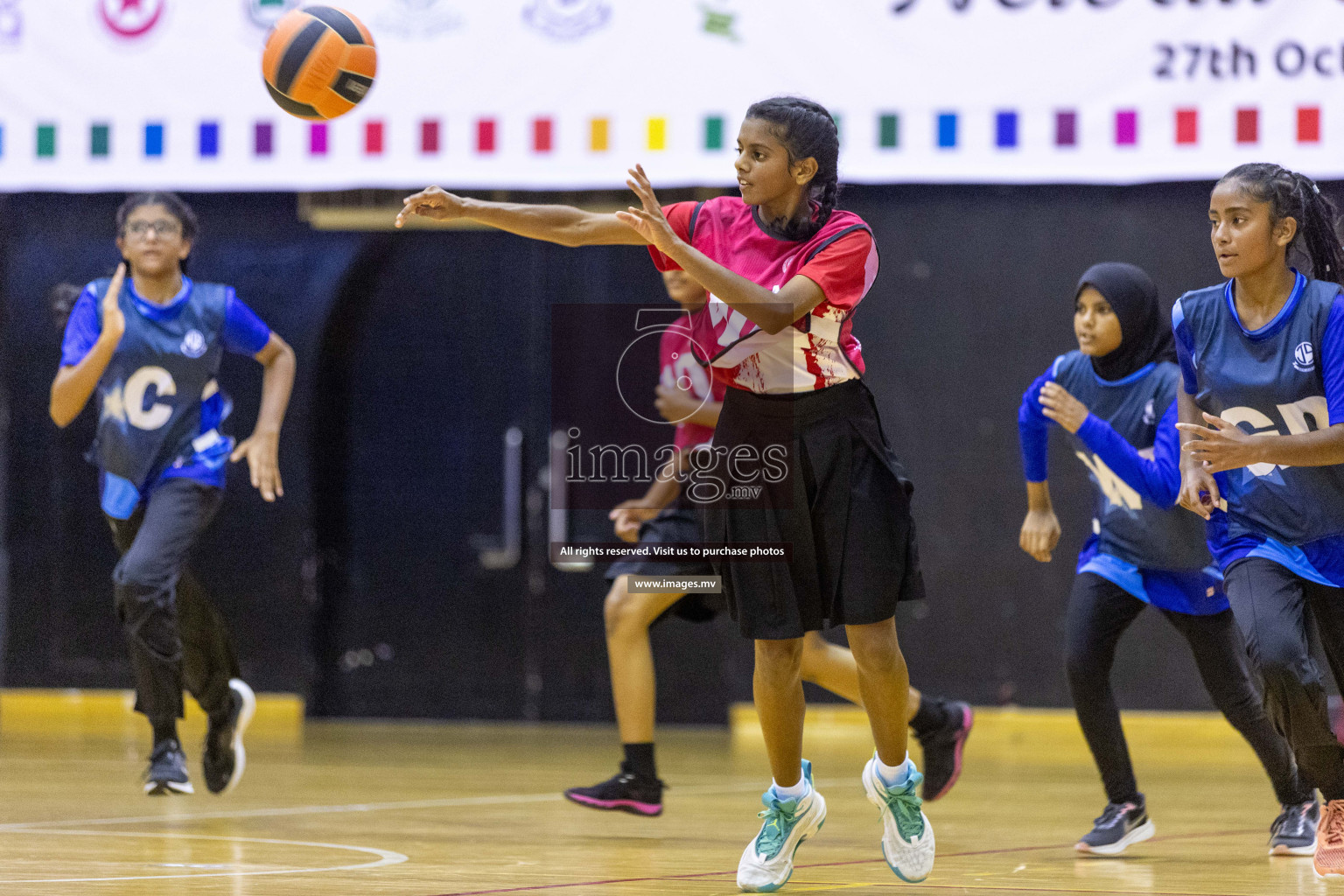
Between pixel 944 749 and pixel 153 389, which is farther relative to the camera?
pixel 153 389

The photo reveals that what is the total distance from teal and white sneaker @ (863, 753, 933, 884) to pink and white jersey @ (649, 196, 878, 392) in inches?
32.8

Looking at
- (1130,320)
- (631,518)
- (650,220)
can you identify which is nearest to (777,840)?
(650,220)

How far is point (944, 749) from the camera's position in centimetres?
497

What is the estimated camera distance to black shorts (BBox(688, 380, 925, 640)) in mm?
3336

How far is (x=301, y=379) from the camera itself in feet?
26.9

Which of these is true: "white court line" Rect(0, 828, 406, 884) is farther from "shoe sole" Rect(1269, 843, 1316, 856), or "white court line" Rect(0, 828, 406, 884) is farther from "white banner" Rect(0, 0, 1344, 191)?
"white banner" Rect(0, 0, 1344, 191)

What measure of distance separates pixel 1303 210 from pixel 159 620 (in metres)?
3.36

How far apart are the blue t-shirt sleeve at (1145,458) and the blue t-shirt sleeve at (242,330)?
2675 mm

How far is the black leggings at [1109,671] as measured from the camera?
4.30 meters

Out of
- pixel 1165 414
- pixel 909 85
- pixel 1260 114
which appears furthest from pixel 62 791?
pixel 1260 114

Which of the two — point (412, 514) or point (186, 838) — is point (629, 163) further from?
point (186, 838)

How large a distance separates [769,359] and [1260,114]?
3916 mm

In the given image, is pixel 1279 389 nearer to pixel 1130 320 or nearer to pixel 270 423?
pixel 1130 320

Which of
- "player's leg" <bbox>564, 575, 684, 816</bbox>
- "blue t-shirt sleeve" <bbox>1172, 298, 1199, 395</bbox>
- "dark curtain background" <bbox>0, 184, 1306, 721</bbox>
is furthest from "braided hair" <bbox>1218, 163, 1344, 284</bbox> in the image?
"dark curtain background" <bbox>0, 184, 1306, 721</bbox>
